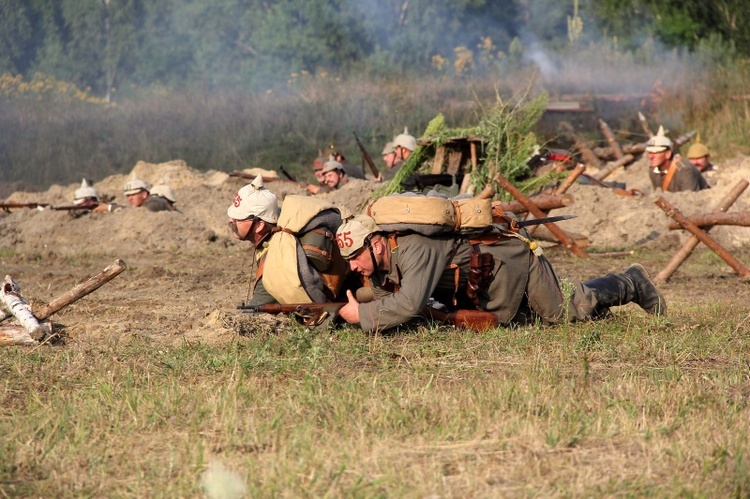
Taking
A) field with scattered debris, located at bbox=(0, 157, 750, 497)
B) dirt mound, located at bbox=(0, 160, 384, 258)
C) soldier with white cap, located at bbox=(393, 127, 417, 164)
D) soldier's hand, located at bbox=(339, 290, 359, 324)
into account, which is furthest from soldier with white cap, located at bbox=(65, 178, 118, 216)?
soldier's hand, located at bbox=(339, 290, 359, 324)

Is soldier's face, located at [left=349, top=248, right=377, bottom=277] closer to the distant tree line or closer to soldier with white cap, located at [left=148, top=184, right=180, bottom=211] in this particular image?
soldier with white cap, located at [left=148, top=184, right=180, bottom=211]

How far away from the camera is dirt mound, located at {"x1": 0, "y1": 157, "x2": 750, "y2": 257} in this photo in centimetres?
1413

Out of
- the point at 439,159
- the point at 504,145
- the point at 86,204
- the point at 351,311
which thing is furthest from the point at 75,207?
the point at 351,311

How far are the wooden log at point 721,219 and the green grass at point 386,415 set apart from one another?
3.13m

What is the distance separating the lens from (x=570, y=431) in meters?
4.76

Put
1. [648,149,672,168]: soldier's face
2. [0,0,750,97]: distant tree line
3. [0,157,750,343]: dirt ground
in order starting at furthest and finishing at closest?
1. [0,0,750,97]: distant tree line
2. [648,149,672,168]: soldier's face
3. [0,157,750,343]: dirt ground

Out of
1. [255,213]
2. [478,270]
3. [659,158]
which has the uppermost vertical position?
A: [255,213]

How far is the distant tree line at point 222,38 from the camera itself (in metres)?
32.9

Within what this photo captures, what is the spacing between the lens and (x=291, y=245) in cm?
723

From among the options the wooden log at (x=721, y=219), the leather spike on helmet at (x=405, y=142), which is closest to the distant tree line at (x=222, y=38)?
the leather spike on helmet at (x=405, y=142)

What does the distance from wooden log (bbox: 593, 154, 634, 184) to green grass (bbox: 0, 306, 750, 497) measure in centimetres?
1340

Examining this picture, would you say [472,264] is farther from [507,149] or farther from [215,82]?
[215,82]

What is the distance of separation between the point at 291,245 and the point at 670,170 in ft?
32.4

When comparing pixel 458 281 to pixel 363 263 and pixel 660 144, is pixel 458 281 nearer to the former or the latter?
pixel 363 263
